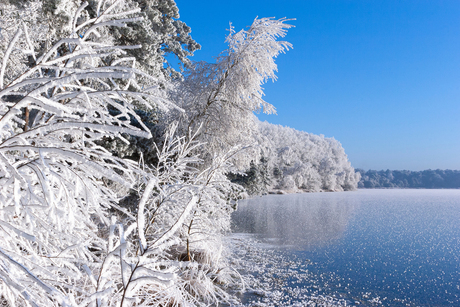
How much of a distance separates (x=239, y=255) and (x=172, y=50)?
11.0 m

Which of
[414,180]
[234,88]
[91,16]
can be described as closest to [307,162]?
[414,180]

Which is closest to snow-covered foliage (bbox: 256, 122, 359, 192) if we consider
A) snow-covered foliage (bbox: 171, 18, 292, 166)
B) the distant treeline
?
the distant treeline

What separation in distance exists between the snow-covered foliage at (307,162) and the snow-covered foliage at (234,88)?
2583 centimetres

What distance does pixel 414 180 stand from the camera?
6488 centimetres

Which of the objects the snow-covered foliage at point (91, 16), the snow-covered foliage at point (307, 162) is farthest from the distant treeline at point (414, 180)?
the snow-covered foliage at point (91, 16)

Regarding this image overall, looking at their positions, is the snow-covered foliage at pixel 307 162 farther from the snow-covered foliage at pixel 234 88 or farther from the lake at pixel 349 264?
the snow-covered foliage at pixel 234 88

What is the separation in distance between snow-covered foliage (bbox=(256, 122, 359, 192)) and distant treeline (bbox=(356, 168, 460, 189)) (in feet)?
43.9

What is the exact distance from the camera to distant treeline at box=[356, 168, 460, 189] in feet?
209

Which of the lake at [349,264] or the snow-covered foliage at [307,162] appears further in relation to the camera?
the snow-covered foliage at [307,162]

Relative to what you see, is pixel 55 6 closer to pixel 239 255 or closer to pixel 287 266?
pixel 239 255

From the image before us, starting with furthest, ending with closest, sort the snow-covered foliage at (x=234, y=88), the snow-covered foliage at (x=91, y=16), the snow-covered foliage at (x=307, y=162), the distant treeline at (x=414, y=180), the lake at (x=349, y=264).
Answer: the distant treeline at (x=414, y=180) < the snow-covered foliage at (x=307, y=162) < the snow-covered foliage at (x=234, y=88) < the snow-covered foliage at (x=91, y=16) < the lake at (x=349, y=264)

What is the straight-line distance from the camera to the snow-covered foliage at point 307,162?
3912 cm

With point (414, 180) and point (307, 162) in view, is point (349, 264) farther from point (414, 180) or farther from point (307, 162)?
point (414, 180)

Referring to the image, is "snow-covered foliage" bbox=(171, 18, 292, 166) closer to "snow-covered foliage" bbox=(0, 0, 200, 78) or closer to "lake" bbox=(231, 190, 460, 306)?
"snow-covered foliage" bbox=(0, 0, 200, 78)
